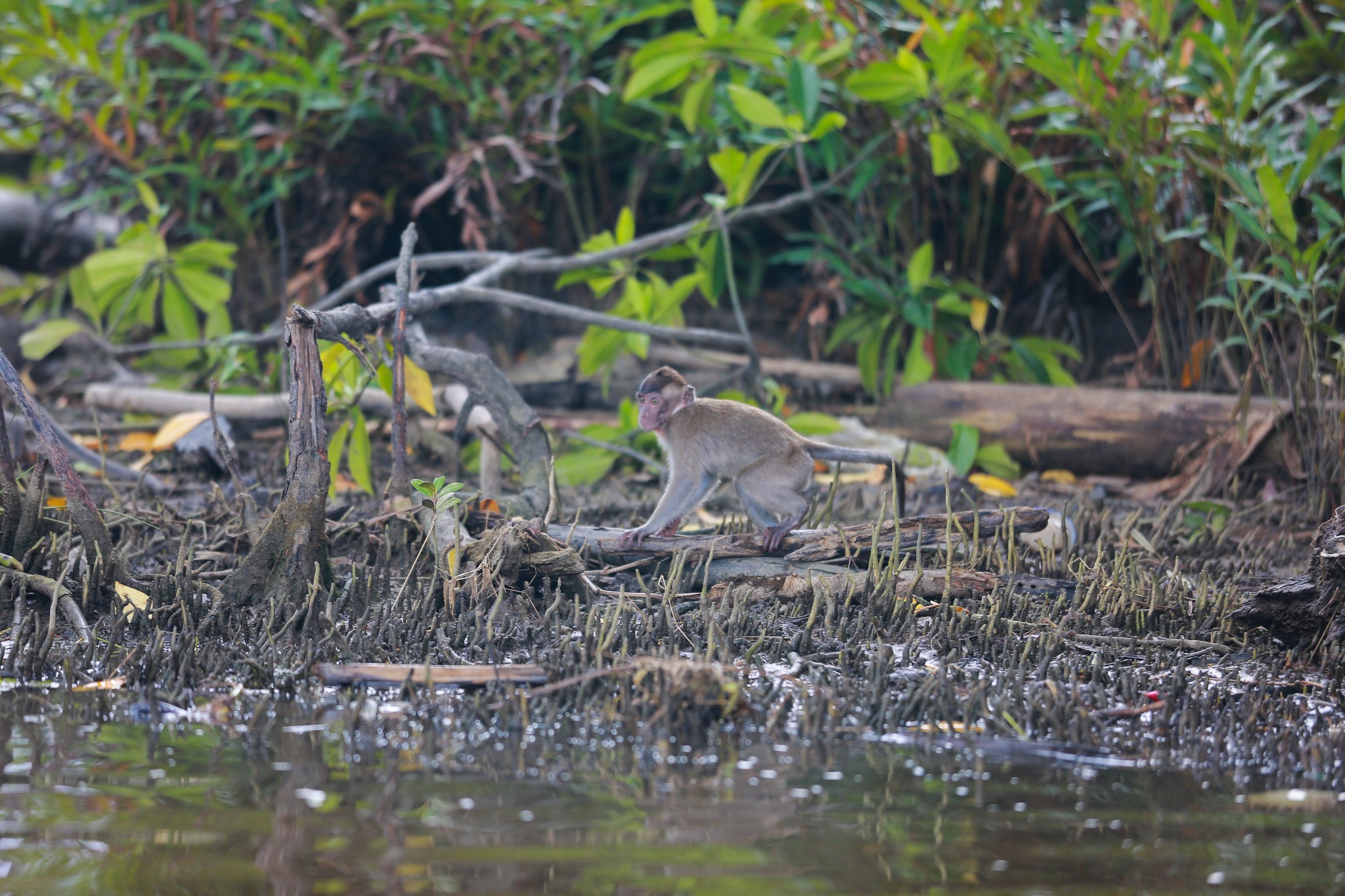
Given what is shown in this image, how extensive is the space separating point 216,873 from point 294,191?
7.47 m

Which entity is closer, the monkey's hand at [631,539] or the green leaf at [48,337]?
the monkey's hand at [631,539]

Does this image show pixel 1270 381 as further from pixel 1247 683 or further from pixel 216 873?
pixel 216 873

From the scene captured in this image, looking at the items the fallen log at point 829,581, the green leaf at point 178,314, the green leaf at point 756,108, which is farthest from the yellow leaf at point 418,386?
the green leaf at point 178,314

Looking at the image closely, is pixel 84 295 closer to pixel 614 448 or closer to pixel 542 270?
pixel 542 270

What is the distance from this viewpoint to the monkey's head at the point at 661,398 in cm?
476

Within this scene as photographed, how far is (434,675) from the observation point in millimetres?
3295

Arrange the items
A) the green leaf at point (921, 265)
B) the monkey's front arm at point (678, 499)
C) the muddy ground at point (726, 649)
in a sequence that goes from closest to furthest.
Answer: the muddy ground at point (726, 649), the monkey's front arm at point (678, 499), the green leaf at point (921, 265)

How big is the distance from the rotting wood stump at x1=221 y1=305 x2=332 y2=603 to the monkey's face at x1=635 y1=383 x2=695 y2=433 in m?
1.39

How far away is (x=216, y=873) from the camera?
224cm

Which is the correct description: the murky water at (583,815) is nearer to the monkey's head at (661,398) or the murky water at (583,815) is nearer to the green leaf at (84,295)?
the monkey's head at (661,398)

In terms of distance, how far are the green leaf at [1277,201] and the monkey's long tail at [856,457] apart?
7.19 feet

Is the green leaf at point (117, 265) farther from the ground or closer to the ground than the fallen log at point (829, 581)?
farther from the ground

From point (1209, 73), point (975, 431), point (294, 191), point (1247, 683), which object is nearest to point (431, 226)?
point (294, 191)

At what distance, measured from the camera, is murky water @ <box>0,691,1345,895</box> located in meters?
2.25
